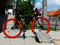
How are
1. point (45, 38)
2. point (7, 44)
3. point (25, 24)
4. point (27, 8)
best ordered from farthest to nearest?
point (27, 8), point (25, 24), point (45, 38), point (7, 44)

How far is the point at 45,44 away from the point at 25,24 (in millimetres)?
2272

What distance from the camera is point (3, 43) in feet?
30.7

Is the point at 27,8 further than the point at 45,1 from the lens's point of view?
Yes

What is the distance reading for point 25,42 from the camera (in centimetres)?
956

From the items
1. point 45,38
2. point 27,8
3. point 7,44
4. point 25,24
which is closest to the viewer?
point 7,44

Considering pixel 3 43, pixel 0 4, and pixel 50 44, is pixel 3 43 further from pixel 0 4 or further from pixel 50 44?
pixel 0 4

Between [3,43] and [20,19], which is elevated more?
[20,19]

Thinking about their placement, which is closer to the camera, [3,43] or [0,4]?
[3,43]

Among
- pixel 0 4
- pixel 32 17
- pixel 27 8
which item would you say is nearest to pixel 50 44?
pixel 32 17

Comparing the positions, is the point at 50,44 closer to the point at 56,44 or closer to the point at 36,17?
the point at 56,44

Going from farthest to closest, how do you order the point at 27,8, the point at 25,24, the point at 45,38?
Answer: 1. the point at 27,8
2. the point at 25,24
3. the point at 45,38

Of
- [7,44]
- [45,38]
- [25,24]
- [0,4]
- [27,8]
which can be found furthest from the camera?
[27,8]

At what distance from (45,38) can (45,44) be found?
28.0 inches

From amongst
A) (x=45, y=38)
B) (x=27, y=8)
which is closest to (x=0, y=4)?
(x=45, y=38)
